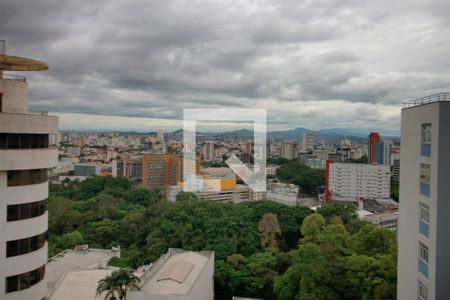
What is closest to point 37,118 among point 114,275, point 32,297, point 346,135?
point 32,297

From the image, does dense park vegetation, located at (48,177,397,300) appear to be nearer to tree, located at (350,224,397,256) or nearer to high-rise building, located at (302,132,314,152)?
tree, located at (350,224,397,256)

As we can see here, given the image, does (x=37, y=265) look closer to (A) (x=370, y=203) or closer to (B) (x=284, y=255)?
(B) (x=284, y=255)

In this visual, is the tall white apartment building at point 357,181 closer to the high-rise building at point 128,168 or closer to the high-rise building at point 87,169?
the high-rise building at point 128,168

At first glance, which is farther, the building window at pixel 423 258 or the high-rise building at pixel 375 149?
the high-rise building at pixel 375 149

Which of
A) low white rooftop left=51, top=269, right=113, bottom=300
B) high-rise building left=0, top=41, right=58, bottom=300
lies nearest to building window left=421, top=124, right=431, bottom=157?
high-rise building left=0, top=41, right=58, bottom=300

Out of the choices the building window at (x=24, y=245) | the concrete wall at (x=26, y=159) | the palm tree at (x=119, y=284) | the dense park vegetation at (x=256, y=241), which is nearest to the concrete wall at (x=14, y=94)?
the concrete wall at (x=26, y=159)

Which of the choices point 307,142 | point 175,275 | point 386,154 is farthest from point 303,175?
point 175,275

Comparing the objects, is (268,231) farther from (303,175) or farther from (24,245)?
(303,175)
